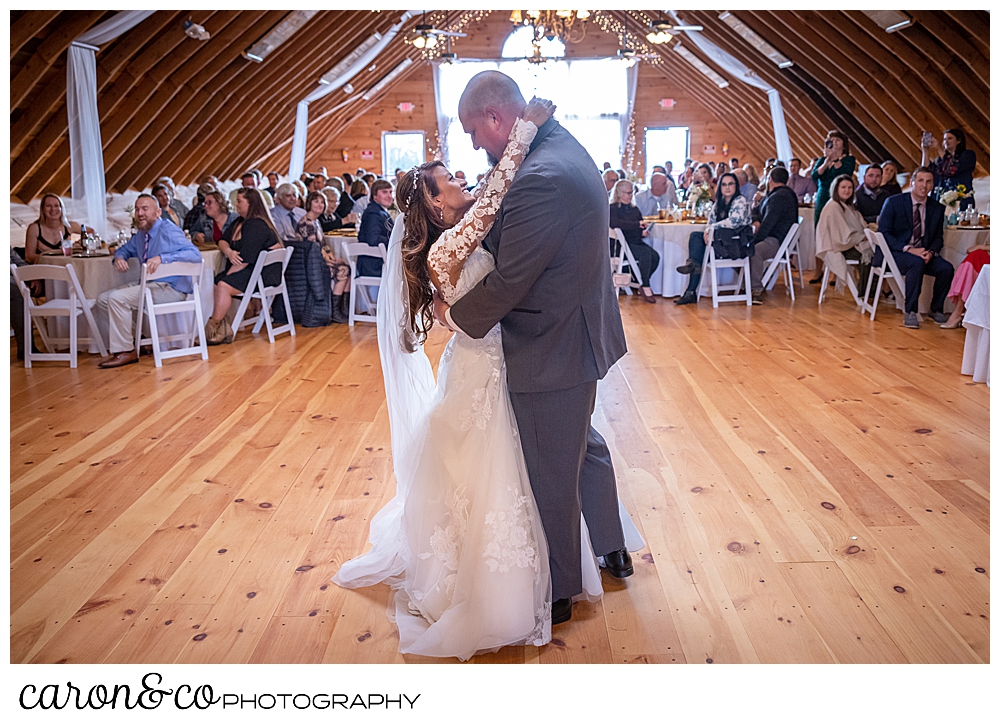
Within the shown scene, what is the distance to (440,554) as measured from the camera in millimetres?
2262

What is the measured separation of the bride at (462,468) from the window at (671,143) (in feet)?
56.8

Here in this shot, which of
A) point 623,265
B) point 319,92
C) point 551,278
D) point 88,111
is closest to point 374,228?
point 623,265

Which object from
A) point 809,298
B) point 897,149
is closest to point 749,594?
point 809,298

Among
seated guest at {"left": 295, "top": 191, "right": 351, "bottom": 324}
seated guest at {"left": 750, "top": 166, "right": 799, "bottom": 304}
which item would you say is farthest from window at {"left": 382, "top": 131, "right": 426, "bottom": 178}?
seated guest at {"left": 750, "top": 166, "right": 799, "bottom": 304}

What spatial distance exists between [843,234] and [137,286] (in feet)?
18.7

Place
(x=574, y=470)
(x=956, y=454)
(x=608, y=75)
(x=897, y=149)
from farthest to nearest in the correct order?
(x=608, y=75), (x=897, y=149), (x=956, y=454), (x=574, y=470)

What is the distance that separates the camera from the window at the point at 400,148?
18.9 meters

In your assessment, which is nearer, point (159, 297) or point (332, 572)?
point (332, 572)

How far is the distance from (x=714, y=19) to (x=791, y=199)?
488 centimetres

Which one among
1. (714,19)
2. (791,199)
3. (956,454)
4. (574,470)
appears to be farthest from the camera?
(714,19)

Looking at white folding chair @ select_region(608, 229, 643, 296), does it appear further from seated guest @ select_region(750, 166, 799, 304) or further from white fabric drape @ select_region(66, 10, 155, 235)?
white fabric drape @ select_region(66, 10, 155, 235)

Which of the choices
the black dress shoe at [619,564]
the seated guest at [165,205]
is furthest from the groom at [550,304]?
the seated guest at [165,205]

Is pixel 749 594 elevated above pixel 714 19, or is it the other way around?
pixel 714 19

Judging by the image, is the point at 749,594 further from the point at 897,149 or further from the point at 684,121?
the point at 684,121
